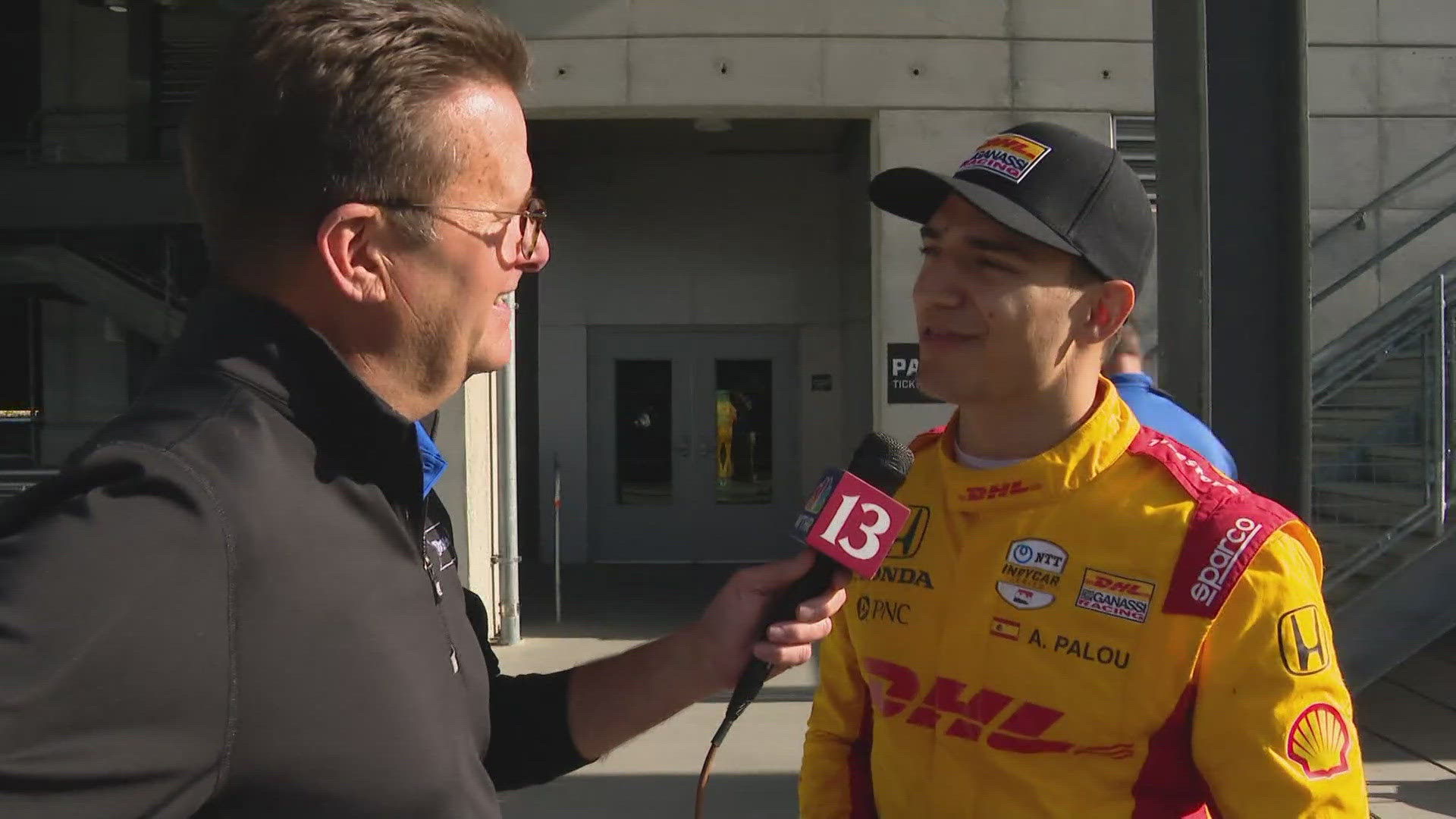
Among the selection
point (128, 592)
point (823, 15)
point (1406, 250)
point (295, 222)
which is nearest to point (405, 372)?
point (295, 222)

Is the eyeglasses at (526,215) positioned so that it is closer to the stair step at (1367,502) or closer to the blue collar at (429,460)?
the blue collar at (429,460)

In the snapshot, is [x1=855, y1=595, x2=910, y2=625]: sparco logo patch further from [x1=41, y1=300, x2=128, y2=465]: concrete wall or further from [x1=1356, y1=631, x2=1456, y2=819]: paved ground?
[x1=41, y1=300, x2=128, y2=465]: concrete wall

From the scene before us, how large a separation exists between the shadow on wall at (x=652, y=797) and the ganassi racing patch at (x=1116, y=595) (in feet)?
12.3

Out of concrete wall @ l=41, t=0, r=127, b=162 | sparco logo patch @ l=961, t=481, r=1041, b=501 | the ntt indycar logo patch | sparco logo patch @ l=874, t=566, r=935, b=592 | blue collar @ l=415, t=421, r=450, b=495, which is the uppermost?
concrete wall @ l=41, t=0, r=127, b=162

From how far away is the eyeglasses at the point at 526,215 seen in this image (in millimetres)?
1348

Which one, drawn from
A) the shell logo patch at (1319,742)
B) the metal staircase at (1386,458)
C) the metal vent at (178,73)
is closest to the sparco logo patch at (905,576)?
the shell logo patch at (1319,742)

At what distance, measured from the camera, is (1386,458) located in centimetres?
755

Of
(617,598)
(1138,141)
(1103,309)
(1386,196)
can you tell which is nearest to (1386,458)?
(1386,196)

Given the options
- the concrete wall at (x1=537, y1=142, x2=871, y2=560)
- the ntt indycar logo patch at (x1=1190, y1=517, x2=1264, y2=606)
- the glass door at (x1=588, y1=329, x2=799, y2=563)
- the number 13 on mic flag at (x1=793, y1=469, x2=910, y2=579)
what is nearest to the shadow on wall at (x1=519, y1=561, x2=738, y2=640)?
the glass door at (x1=588, y1=329, x2=799, y2=563)

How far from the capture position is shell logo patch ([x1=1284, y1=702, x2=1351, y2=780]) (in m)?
1.52

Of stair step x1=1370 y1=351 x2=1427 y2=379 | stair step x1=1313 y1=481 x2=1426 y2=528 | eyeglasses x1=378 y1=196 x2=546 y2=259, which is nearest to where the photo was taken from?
eyeglasses x1=378 y1=196 x2=546 y2=259

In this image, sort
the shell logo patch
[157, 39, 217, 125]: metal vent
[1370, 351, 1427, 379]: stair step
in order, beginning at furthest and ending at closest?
[157, 39, 217, 125]: metal vent
[1370, 351, 1427, 379]: stair step
the shell logo patch

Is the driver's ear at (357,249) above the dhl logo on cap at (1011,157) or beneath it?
beneath

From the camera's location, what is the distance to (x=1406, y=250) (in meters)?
9.34
